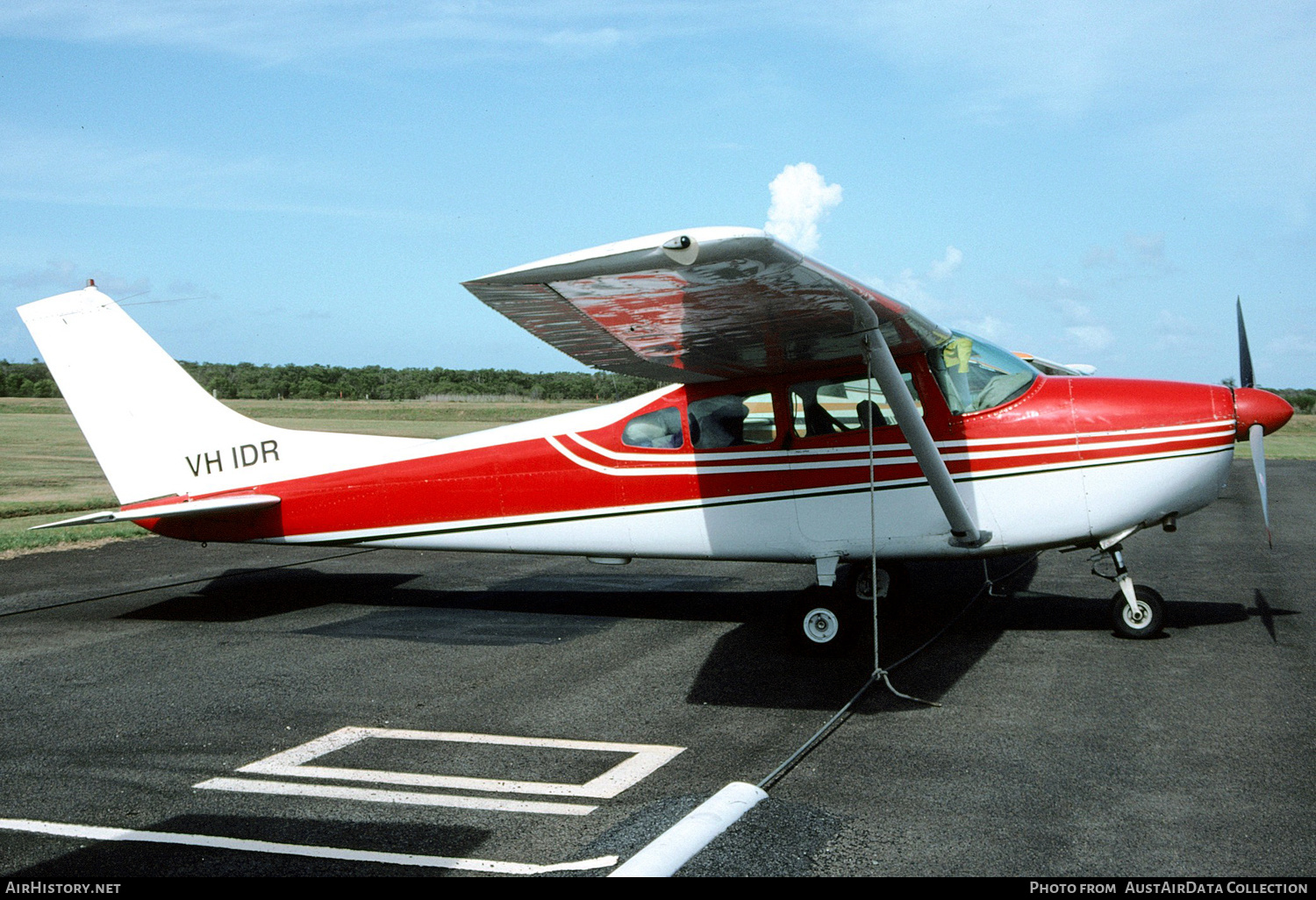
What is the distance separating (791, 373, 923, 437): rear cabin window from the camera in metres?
7.25

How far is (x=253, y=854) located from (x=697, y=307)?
3310 mm

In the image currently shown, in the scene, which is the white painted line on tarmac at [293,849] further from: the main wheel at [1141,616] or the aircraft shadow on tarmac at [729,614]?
the main wheel at [1141,616]

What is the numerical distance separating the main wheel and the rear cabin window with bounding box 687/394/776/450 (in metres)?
2.91

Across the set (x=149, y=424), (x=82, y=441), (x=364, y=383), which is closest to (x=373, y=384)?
(x=364, y=383)

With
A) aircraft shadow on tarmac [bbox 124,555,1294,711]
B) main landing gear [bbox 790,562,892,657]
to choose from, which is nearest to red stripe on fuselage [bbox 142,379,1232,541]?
main landing gear [bbox 790,562,892,657]

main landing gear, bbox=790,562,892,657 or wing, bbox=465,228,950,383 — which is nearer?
wing, bbox=465,228,950,383

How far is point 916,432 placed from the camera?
6340mm

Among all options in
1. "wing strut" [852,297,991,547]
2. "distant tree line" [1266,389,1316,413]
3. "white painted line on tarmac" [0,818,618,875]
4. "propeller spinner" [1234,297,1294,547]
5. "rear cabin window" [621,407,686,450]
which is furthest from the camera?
"distant tree line" [1266,389,1316,413]

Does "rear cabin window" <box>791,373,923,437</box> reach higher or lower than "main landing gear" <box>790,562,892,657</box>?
higher

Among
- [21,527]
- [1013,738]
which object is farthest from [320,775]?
[21,527]

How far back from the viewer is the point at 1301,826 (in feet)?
13.1

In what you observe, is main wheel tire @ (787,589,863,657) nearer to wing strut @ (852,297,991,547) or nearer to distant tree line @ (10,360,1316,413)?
wing strut @ (852,297,991,547)

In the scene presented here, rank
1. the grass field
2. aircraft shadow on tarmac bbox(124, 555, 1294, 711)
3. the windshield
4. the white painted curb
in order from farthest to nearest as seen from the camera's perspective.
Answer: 1. the grass field
2. the windshield
3. aircraft shadow on tarmac bbox(124, 555, 1294, 711)
4. the white painted curb

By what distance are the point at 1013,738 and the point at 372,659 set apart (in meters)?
4.48
